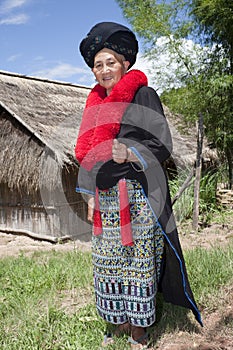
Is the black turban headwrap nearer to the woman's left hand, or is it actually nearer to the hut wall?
the woman's left hand

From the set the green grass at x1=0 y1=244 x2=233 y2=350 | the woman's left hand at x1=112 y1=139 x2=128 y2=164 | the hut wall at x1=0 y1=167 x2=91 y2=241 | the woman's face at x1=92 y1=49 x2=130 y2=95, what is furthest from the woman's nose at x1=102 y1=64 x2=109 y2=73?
the hut wall at x1=0 y1=167 x2=91 y2=241

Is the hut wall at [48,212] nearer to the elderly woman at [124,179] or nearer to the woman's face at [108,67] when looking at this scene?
the elderly woman at [124,179]

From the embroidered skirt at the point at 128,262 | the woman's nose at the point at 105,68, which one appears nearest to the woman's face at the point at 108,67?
the woman's nose at the point at 105,68

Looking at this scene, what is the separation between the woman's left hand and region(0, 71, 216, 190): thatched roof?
15.2 ft

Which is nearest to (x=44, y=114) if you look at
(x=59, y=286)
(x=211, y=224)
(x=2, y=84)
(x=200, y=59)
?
(x=2, y=84)

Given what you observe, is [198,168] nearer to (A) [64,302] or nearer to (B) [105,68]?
(A) [64,302]

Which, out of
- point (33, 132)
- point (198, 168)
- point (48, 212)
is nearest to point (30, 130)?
point (33, 132)

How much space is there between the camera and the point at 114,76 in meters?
2.35

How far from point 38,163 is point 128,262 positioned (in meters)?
5.26

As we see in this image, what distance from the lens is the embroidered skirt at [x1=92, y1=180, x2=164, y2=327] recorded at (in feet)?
7.80

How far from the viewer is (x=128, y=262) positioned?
7.95 ft

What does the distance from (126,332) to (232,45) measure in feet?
23.0

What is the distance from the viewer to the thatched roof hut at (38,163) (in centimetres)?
726

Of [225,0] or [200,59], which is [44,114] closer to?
[200,59]
